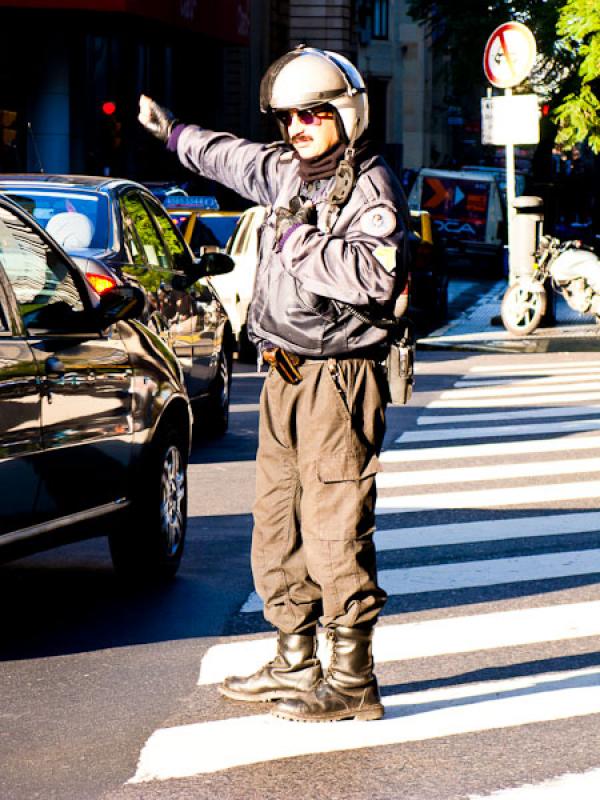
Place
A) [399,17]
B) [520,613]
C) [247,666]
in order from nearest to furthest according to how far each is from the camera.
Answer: [247,666]
[520,613]
[399,17]

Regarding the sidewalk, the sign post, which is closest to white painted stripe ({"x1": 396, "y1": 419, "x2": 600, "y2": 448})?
the sidewalk

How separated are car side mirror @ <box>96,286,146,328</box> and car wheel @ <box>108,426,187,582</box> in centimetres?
75

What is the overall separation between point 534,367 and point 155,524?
433 inches

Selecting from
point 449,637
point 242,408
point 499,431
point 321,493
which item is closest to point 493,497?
point 499,431

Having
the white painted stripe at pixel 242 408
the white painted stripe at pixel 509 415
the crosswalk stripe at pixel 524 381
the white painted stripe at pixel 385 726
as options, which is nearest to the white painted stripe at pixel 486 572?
the white painted stripe at pixel 385 726

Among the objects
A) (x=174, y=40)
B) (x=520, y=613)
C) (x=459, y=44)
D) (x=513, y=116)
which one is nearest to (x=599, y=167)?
(x=459, y=44)

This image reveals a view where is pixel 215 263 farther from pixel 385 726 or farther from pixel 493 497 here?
pixel 385 726

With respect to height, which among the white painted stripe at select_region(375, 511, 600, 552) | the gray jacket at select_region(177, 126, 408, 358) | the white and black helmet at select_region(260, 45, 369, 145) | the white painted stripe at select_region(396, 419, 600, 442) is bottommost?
the white painted stripe at select_region(396, 419, 600, 442)

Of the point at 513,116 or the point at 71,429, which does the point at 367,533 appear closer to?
the point at 71,429

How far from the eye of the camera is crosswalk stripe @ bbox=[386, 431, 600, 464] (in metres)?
11.6

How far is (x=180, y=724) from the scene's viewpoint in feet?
17.6

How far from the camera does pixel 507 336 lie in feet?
70.4

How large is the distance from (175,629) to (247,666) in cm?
63

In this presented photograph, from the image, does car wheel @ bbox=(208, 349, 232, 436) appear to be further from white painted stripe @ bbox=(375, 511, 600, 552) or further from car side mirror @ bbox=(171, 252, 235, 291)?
white painted stripe @ bbox=(375, 511, 600, 552)
